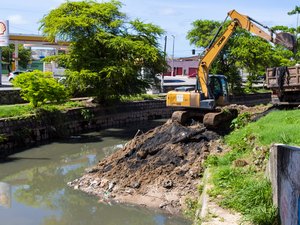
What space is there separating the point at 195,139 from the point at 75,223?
5.85 m

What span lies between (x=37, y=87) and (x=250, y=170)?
16.3 m

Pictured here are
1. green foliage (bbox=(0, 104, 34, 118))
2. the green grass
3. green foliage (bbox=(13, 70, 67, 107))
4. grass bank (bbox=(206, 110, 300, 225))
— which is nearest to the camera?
grass bank (bbox=(206, 110, 300, 225))

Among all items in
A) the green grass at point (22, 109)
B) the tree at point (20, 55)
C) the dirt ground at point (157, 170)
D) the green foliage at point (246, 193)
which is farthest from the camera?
the tree at point (20, 55)

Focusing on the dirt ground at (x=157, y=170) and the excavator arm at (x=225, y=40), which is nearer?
the dirt ground at (x=157, y=170)

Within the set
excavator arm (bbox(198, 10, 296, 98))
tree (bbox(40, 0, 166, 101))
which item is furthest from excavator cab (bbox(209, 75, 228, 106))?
tree (bbox(40, 0, 166, 101))

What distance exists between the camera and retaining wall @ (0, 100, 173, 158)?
21.7 m

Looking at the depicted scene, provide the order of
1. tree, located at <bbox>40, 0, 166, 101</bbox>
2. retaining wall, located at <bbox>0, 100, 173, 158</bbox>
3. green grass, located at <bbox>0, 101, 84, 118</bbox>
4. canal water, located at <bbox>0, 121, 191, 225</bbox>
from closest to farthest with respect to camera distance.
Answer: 1. canal water, located at <bbox>0, 121, 191, 225</bbox>
2. retaining wall, located at <bbox>0, 100, 173, 158</bbox>
3. green grass, located at <bbox>0, 101, 84, 118</bbox>
4. tree, located at <bbox>40, 0, 166, 101</bbox>

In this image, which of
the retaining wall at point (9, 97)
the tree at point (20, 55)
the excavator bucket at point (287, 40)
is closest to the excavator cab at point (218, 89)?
the excavator bucket at point (287, 40)

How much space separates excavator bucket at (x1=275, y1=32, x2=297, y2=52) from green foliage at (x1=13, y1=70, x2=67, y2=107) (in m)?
12.7

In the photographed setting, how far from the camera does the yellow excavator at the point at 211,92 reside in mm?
17641

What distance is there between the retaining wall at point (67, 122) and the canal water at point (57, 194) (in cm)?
101

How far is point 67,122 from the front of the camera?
85.8 feet

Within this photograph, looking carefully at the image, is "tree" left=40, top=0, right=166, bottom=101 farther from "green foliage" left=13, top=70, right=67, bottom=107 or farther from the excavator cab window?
the excavator cab window

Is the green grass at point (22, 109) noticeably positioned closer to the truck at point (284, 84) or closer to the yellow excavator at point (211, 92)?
the yellow excavator at point (211, 92)
